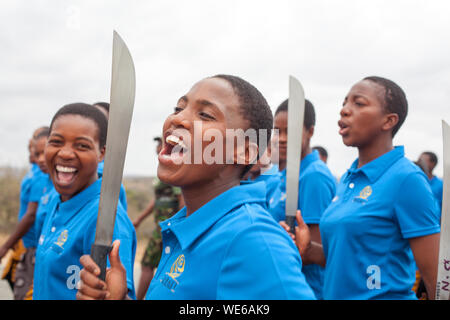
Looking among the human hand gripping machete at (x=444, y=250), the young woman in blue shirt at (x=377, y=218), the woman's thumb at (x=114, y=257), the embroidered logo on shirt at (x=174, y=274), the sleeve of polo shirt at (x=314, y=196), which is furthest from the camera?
the sleeve of polo shirt at (x=314, y=196)

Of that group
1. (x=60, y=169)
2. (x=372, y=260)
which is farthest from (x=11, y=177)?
(x=372, y=260)

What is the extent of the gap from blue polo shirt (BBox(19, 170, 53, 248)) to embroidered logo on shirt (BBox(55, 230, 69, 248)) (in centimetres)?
292

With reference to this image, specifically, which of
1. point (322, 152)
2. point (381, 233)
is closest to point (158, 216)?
point (381, 233)

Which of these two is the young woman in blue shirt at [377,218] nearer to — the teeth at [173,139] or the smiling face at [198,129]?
the smiling face at [198,129]

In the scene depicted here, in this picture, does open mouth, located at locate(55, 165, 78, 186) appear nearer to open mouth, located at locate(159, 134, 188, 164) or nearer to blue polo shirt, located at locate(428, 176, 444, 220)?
open mouth, located at locate(159, 134, 188, 164)

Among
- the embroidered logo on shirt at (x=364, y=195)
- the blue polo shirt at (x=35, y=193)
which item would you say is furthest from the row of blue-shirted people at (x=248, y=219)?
the blue polo shirt at (x=35, y=193)

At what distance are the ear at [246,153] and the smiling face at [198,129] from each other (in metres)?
0.06

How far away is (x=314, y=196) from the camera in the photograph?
3.53 metres

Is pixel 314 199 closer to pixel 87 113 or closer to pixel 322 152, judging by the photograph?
pixel 87 113

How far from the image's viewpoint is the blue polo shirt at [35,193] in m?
5.22
